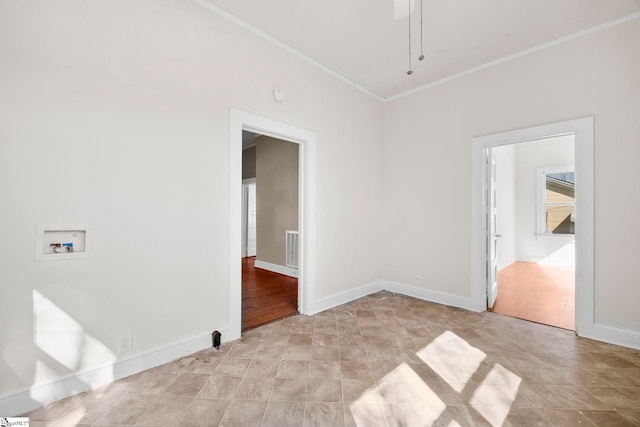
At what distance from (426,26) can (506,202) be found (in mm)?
5060

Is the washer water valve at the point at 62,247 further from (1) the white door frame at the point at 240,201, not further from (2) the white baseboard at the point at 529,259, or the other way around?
(2) the white baseboard at the point at 529,259

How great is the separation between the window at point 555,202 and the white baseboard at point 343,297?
5028 millimetres

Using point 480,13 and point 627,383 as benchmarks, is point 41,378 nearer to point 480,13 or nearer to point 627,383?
point 627,383

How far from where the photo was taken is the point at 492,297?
350cm

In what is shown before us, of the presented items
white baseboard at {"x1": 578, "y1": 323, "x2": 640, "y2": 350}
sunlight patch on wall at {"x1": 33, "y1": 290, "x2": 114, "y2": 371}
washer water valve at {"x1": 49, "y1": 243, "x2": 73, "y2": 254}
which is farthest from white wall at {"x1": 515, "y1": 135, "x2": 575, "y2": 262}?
washer water valve at {"x1": 49, "y1": 243, "x2": 73, "y2": 254}

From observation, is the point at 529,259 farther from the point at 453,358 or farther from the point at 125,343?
the point at 125,343

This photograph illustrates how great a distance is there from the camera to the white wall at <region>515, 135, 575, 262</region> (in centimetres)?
624

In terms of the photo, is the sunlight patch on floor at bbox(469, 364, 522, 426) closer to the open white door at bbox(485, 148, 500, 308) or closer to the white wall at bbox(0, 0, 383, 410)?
the open white door at bbox(485, 148, 500, 308)

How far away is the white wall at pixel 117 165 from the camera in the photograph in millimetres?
1626

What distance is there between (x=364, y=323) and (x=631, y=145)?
9.92 feet

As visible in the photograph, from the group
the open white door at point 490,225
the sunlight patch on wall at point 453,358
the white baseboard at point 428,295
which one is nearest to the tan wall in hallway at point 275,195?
the white baseboard at point 428,295

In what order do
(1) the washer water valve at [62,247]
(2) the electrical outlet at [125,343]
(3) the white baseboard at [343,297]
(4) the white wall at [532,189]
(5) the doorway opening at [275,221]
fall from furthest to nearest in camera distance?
(4) the white wall at [532,189], (5) the doorway opening at [275,221], (3) the white baseboard at [343,297], (2) the electrical outlet at [125,343], (1) the washer water valve at [62,247]

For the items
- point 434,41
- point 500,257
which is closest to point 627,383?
point 434,41

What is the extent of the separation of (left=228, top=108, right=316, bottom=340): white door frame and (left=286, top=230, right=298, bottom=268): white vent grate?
1.91 metres
